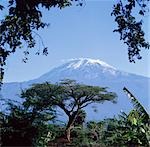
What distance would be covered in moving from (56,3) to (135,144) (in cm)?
1236

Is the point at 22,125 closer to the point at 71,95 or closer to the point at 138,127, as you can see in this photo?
the point at 138,127

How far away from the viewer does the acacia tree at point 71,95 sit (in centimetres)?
5053

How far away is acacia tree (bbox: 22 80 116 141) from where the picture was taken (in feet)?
166

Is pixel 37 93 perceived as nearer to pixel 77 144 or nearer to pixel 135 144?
pixel 77 144

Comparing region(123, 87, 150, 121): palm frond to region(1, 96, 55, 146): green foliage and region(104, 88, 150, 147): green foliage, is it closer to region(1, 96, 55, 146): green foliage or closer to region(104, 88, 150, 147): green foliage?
region(104, 88, 150, 147): green foliage

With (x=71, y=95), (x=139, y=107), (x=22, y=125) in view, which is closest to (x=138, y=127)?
(x=139, y=107)

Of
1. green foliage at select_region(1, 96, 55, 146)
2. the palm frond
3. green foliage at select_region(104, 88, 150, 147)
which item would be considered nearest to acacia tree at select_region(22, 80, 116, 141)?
green foliage at select_region(1, 96, 55, 146)

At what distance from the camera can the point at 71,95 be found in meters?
51.6

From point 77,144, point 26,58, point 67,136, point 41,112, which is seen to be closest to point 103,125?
point 67,136

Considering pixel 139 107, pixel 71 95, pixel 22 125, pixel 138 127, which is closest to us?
pixel 139 107

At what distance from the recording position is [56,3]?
1109cm

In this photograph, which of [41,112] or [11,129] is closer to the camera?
[11,129]

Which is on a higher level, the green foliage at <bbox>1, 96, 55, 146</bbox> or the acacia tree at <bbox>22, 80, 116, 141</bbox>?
the acacia tree at <bbox>22, 80, 116, 141</bbox>

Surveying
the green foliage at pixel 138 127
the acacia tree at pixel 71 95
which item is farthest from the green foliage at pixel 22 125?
the acacia tree at pixel 71 95
